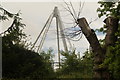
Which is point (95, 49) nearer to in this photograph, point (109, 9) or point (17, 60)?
point (109, 9)

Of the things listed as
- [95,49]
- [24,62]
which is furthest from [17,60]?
[95,49]

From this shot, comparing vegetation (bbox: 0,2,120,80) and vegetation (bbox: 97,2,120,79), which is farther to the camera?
vegetation (bbox: 0,2,120,80)

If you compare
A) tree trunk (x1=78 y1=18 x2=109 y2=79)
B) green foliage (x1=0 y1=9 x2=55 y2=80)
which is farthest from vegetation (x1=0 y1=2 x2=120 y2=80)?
tree trunk (x1=78 y1=18 x2=109 y2=79)

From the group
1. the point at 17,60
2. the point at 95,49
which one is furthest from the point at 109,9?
the point at 17,60

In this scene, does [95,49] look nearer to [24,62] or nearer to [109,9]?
[109,9]

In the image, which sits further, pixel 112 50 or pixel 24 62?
pixel 24 62

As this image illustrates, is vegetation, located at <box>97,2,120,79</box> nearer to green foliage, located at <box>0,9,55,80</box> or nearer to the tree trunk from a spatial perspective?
the tree trunk

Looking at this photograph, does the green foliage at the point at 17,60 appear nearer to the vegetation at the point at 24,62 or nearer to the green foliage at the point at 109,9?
the vegetation at the point at 24,62

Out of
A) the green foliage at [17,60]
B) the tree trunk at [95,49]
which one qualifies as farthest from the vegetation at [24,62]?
the tree trunk at [95,49]

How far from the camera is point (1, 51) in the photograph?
12898mm

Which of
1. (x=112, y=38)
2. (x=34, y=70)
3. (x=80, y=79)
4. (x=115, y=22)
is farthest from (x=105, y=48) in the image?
(x=34, y=70)

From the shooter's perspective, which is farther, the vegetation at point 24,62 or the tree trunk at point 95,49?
the vegetation at point 24,62

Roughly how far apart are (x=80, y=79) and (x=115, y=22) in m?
3.34

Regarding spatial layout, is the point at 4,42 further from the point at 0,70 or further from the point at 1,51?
the point at 0,70
